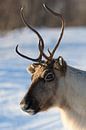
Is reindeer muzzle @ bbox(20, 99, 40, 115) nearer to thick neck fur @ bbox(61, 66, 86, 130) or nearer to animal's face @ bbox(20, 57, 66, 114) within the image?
animal's face @ bbox(20, 57, 66, 114)

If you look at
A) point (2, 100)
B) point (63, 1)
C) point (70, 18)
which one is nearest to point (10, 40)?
point (70, 18)

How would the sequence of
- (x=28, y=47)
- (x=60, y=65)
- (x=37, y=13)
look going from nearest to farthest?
1. (x=60, y=65)
2. (x=28, y=47)
3. (x=37, y=13)

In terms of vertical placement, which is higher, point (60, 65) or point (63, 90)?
point (60, 65)

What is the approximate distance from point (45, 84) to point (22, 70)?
23.2ft

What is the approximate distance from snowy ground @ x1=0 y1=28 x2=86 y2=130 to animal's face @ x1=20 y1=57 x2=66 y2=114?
191cm

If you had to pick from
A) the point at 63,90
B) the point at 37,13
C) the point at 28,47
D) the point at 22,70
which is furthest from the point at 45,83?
the point at 37,13

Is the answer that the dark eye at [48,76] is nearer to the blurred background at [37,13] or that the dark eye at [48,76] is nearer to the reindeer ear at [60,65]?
the reindeer ear at [60,65]

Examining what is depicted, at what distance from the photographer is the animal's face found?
5.84m

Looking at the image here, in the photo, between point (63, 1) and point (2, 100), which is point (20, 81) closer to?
point (2, 100)

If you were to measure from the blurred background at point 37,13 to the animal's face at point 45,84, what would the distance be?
56.8 feet

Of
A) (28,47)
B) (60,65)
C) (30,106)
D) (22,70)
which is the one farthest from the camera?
(28,47)

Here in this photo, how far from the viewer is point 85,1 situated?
29266mm

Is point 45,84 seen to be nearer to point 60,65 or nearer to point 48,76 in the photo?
point 48,76

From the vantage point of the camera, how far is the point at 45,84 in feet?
19.4
